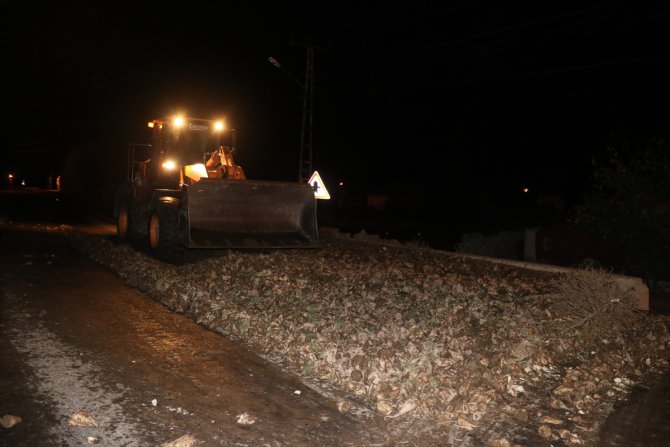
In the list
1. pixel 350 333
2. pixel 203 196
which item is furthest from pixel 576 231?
pixel 350 333

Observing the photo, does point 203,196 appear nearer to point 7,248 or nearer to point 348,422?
point 7,248

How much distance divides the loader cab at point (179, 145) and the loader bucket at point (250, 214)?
82.6 inches

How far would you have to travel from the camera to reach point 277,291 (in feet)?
28.8

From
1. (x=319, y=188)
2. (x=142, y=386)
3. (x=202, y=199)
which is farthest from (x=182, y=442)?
(x=319, y=188)

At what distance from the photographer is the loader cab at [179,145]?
44.4 feet

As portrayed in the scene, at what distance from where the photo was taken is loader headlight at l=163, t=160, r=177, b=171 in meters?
13.6

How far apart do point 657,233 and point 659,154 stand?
2.27m

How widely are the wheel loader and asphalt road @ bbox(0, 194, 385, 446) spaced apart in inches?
132

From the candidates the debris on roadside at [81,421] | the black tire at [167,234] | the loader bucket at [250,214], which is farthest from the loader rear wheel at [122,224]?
the debris on roadside at [81,421]

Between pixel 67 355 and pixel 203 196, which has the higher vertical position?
pixel 203 196

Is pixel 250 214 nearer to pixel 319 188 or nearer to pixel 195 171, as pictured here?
pixel 195 171

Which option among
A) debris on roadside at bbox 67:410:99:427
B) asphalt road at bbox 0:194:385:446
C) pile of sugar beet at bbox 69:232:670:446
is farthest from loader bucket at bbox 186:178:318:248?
debris on roadside at bbox 67:410:99:427

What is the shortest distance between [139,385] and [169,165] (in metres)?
9.06

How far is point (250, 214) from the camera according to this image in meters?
12.2
